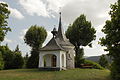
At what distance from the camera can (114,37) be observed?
1520 centimetres

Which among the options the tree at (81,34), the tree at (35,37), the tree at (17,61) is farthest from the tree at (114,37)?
the tree at (35,37)

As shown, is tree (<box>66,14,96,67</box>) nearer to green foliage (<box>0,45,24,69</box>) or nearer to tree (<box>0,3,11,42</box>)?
green foliage (<box>0,45,24,69</box>)

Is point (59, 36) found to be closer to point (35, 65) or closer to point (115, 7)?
point (35, 65)

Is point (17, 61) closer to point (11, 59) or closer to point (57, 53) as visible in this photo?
point (11, 59)

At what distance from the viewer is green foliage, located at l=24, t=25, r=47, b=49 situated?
150 feet

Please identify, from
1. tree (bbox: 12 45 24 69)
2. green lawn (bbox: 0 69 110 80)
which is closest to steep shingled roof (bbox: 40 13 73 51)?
green lawn (bbox: 0 69 110 80)

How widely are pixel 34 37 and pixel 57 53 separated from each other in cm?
1849

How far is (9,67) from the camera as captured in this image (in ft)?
129

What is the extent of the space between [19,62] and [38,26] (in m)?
12.8

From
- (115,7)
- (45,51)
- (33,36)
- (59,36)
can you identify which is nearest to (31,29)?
(33,36)

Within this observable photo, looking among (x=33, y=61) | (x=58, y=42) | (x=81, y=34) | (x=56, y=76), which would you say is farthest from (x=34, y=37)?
(x=56, y=76)

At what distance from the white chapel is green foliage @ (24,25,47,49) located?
40.7 feet

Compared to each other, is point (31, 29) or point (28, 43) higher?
point (31, 29)

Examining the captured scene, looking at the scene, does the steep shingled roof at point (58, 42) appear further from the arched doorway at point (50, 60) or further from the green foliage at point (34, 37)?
the green foliage at point (34, 37)
